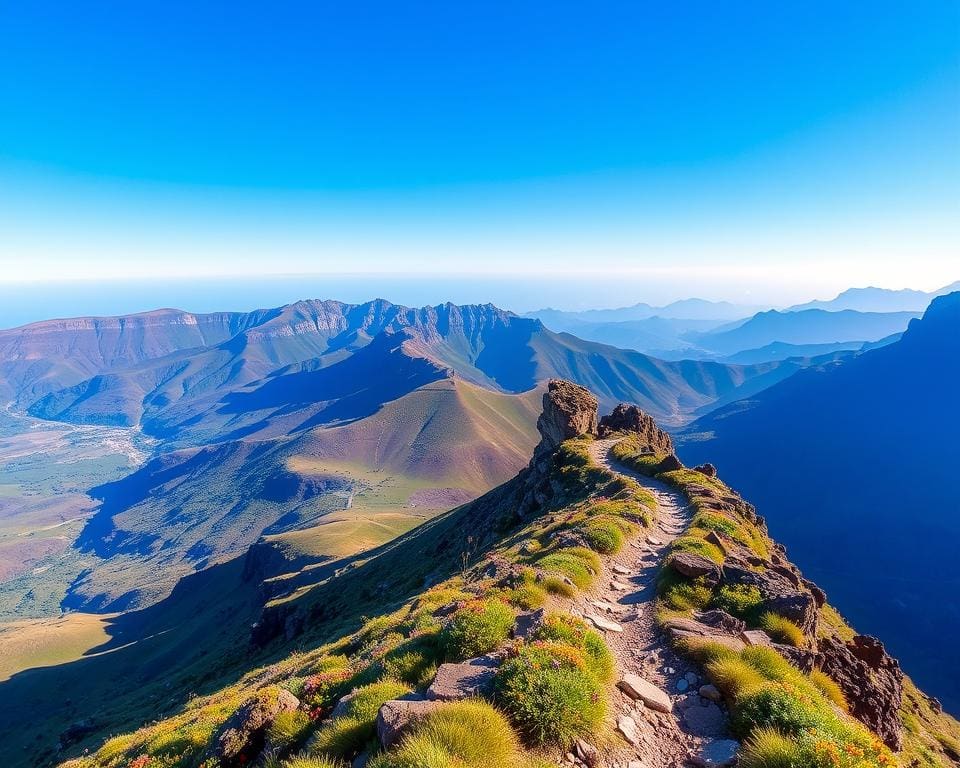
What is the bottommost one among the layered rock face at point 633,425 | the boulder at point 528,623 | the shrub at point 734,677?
the layered rock face at point 633,425

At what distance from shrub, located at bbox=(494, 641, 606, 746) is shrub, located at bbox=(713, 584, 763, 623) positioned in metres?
8.58

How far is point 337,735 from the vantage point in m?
8.59

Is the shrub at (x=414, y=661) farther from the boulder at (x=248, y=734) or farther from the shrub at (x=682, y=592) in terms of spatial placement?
the shrub at (x=682, y=592)

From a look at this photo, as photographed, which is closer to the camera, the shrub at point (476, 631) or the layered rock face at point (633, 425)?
the shrub at point (476, 631)

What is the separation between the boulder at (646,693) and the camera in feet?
34.8

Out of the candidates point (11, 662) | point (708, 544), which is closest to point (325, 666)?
point (708, 544)

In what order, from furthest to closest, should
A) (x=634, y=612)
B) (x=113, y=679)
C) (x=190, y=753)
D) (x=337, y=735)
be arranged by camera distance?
(x=113, y=679)
(x=634, y=612)
(x=190, y=753)
(x=337, y=735)

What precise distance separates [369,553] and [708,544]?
115993 mm

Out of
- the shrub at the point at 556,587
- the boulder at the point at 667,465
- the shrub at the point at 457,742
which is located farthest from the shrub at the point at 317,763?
the boulder at the point at 667,465

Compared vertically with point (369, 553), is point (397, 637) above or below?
above

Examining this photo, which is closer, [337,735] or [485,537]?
[337,735]

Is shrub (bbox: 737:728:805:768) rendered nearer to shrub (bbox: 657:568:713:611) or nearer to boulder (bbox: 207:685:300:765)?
shrub (bbox: 657:568:713:611)

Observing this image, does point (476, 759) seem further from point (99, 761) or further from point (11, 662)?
point (11, 662)

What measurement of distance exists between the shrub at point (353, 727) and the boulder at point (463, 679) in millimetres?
1044
